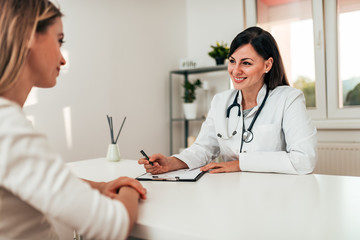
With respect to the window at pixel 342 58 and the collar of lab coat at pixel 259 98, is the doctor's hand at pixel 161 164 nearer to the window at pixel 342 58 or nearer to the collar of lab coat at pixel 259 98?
the collar of lab coat at pixel 259 98

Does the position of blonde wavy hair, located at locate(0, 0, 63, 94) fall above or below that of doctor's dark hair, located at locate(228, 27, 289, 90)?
below

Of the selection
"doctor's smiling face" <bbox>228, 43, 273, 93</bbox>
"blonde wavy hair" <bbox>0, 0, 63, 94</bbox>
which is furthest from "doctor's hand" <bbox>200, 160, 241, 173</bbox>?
"blonde wavy hair" <bbox>0, 0, 63, 94</bbox>

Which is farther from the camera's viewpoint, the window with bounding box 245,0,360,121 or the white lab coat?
the window with bounding box 245,0,360,121

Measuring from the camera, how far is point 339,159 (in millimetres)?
2896

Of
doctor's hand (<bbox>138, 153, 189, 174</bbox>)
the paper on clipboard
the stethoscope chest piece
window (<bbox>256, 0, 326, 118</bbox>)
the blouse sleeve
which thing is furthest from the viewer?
window (<bbox>256, 0, 326, 118</bbox>)

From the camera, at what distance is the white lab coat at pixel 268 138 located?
126 cm

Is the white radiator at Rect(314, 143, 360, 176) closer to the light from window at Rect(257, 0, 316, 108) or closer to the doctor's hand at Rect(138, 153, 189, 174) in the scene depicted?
the light from window at Rect(257, 0, 316, 108)

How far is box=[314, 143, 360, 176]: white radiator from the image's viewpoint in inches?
111

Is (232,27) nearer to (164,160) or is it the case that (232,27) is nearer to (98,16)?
(98,16)

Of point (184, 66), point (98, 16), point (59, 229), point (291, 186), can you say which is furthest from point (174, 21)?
point (291, 186)

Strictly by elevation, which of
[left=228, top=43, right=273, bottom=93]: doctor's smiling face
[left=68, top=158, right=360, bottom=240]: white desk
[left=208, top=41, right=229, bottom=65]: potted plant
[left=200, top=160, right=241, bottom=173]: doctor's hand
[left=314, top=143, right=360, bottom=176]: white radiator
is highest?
[left=208, top=41, right=229, bottom=65]: potted plant

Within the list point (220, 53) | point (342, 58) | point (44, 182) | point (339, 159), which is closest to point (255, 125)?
point (44, 182)

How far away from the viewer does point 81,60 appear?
2607mm

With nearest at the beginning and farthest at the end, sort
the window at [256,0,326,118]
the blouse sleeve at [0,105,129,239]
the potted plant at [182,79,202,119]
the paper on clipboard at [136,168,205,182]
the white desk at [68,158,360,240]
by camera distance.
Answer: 1. the blouse sleeve at [0,105,129,239]
2. the white desk at [68,158,360,240]
3. the paper on clipboard at [136,168,205,182]
4. the window at [256,0,326,118]
5. the potted plant at [182,79,202,119]
